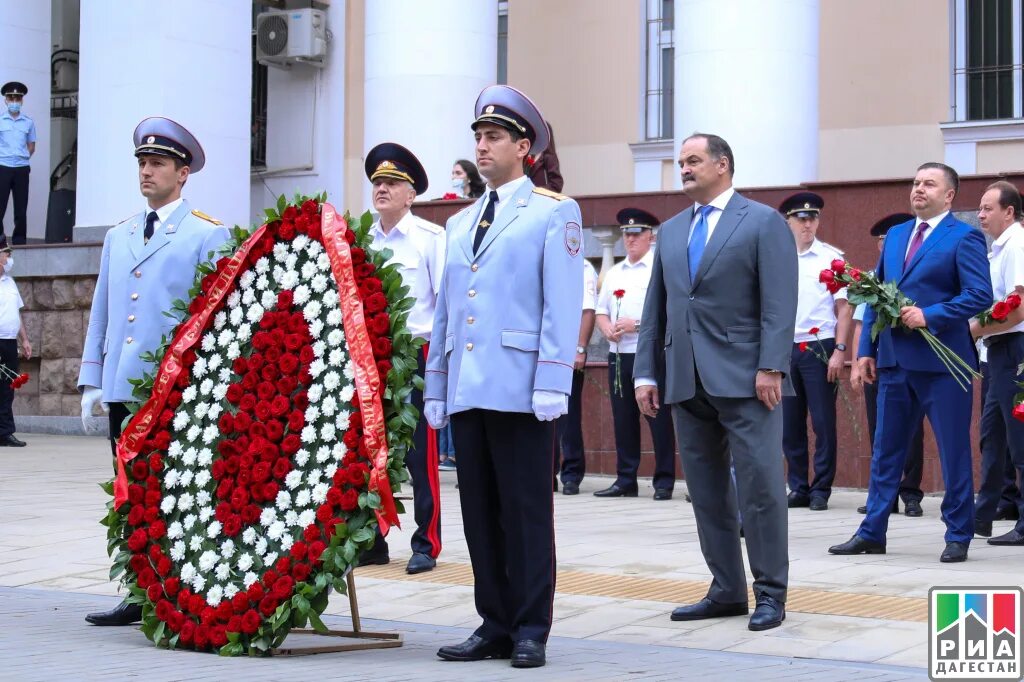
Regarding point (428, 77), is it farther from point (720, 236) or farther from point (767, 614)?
point (767, 614)

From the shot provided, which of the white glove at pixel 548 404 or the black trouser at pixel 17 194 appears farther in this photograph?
the black trouser at pixel 17 194

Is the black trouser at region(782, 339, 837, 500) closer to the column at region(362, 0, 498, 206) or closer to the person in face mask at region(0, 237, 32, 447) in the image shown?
the column at region(362, 0, 498, 206)

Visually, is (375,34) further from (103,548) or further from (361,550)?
(361,550)

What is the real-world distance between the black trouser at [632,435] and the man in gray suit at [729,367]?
15.2ft

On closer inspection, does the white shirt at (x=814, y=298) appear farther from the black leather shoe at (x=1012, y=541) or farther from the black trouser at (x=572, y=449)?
the black leather shoe at (x=1012, y=541)

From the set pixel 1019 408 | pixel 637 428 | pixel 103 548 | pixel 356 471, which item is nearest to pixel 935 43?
pixel 637 428

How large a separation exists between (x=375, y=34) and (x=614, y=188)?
3.35 meters

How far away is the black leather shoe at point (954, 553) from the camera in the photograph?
8.17 metres

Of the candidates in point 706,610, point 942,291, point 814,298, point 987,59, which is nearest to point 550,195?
point 706,610

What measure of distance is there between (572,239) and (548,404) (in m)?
0.67

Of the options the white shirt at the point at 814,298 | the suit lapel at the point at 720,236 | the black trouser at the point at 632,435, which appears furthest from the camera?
the black trouser at the point at 632,435

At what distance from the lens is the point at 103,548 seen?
898 cm

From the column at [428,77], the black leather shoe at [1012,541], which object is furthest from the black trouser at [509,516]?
the column at [428,77]

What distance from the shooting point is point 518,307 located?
613cm
